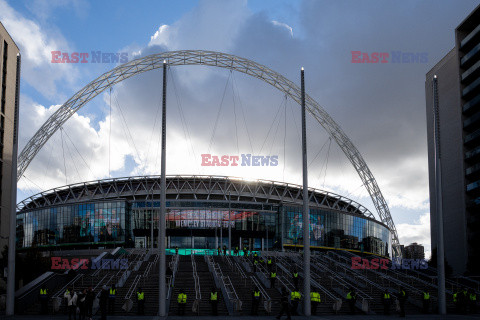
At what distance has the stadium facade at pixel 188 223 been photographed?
8206 centimetres

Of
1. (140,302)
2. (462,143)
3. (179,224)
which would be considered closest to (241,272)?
(140,302)

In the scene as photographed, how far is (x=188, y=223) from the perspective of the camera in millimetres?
81812

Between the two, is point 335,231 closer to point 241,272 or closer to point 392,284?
point 392,284

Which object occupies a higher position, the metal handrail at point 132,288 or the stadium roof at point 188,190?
the stadium roof at point 188,190

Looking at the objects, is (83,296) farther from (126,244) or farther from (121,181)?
(121,181)

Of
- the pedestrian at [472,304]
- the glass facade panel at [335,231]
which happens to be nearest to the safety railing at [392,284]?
the pedestrian at [472,304]

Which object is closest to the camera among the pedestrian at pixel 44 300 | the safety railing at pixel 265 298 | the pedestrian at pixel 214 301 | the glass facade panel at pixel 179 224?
the pedestrian at pixel 214 301

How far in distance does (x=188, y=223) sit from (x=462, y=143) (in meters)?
43.8

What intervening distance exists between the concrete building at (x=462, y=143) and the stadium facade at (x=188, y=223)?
16.9 m

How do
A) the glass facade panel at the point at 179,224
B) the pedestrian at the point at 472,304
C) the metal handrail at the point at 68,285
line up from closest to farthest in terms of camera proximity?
the metal handrail at the point at 68,285 < the pedestrian at the point at 472,304 < the glass facade panel at the point at 179,224

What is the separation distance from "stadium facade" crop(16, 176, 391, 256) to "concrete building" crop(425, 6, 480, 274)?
16924mm

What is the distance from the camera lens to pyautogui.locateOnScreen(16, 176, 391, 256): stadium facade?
82062mm

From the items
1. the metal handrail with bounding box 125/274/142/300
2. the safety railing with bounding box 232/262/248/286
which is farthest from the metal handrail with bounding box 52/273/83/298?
the safety railing with bounding box 232/262/248/286

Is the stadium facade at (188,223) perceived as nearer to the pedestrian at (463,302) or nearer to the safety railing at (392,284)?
the safety railing at (392,284)
